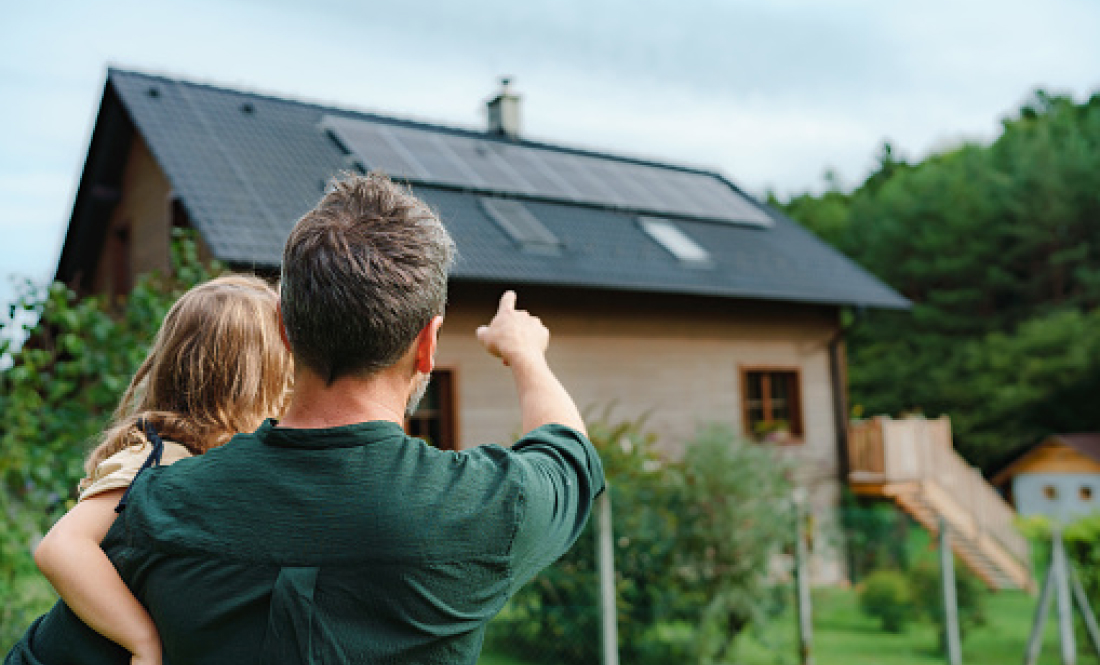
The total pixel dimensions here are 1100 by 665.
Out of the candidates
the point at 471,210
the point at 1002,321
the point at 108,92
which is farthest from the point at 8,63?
the point at 1002,321

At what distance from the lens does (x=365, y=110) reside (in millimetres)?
16172

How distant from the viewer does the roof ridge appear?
14070mm

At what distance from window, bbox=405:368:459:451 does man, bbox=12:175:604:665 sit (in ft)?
35.8

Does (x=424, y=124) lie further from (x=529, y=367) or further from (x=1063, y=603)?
(x=529, y=367)

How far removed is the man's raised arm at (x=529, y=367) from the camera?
1580 millimetres

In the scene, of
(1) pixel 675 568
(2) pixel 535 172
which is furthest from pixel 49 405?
(2) pixel 535 172

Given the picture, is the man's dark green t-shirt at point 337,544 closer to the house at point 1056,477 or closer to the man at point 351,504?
the man at point 351,504

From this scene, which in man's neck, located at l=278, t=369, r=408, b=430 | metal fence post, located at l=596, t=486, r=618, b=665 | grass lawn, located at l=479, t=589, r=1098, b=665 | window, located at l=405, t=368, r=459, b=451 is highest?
window, located at l=405, t=368, r=459, b=451

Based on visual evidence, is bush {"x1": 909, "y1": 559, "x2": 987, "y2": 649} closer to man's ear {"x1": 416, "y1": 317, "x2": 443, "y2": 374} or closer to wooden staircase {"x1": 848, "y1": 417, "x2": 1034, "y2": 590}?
wooden staircase {"x1": 848, "y1": 417, "x2": 1034, "y2": 590}

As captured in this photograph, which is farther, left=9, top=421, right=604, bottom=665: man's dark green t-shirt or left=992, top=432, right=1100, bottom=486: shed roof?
left=992, top=432, right=1100, bottom=486: shed roof

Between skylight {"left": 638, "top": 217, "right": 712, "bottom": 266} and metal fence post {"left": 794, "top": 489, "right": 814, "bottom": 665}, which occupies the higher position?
skylight {"left": 638, "top": 217, "right": 712, "bottom": 266}

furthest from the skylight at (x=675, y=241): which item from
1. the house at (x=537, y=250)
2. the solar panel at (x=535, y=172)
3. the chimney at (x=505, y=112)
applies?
the chimney at (x=505, y=112)

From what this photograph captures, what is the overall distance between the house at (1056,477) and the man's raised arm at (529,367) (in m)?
23.2

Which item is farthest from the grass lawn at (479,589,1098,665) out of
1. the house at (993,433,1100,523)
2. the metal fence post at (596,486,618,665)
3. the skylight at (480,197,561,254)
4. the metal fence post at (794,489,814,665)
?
the house at (993,433,1100,523)
